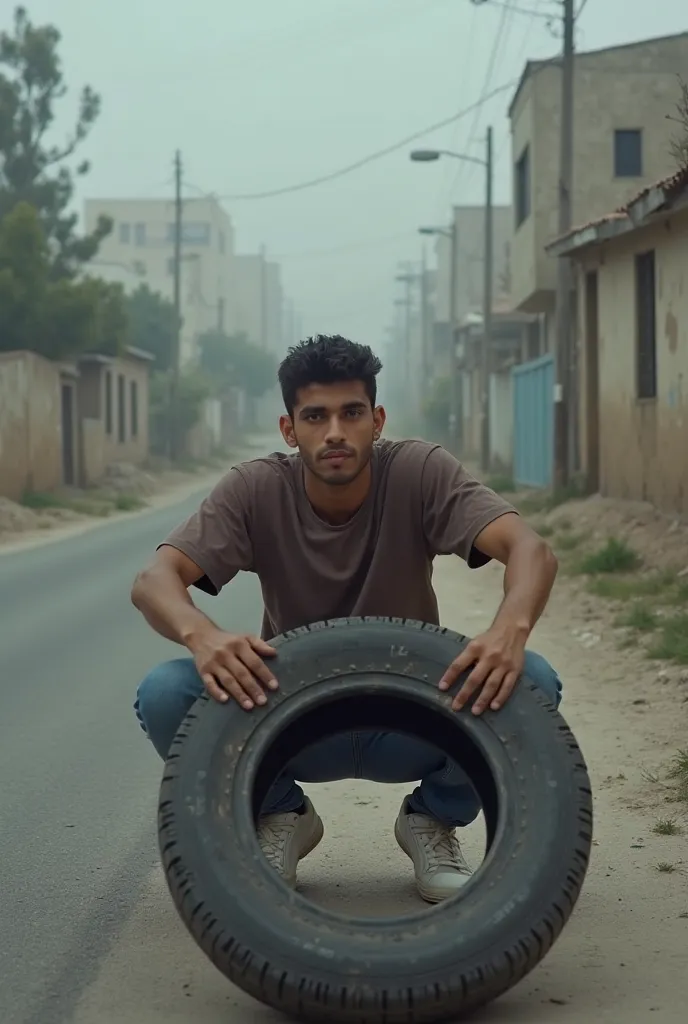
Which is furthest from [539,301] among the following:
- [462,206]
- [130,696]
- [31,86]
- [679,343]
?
[462,206]

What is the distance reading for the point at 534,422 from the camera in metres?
28.0

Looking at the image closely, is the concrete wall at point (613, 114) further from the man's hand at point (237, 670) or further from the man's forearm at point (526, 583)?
the man's hand at point (237, 670)

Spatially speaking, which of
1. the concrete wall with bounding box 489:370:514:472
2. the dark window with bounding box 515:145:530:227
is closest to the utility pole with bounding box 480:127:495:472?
the concrete wall with bounding box 489:370:514:472

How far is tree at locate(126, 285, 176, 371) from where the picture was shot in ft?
195

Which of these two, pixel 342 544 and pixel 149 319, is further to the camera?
pixel 149 319

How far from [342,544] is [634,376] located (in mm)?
14094

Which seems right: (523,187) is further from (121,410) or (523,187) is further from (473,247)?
(473,247)

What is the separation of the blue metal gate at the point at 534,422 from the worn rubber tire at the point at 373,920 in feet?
71.6

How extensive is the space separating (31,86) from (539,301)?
59.0 ft

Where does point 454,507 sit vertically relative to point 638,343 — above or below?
below

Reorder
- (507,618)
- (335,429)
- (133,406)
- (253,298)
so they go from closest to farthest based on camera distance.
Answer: (507,618)
(335,429)
(133,406)
(253,298)

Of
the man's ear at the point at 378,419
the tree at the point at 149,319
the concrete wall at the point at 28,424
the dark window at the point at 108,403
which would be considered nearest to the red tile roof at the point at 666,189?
the man's ear at the point at 378,419

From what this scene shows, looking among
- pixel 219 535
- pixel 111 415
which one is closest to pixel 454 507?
pixel 219 535

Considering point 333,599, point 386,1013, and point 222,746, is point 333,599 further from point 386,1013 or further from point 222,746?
point 386,1013
